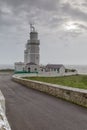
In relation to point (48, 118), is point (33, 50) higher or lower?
higher

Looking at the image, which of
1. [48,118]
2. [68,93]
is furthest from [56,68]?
[48,118]

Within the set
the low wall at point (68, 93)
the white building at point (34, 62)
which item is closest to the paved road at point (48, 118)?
the low wall at point (68, 93)

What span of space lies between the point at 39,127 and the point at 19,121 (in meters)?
1.08

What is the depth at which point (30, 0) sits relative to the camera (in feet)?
64.3

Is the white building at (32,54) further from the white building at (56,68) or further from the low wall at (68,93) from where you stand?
the low wall at (68,93)

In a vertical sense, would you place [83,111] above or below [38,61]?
below

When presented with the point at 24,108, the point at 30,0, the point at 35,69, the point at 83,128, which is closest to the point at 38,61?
the point at 35,69

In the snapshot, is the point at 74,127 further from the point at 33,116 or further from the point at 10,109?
the point at 10,109

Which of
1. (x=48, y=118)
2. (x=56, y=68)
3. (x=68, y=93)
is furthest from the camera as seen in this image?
(x=56, y=68)

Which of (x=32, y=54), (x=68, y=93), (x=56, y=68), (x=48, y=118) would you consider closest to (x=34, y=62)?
(x=32, y=54)

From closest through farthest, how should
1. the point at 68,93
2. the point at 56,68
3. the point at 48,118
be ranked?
the point at 48,118 → the point at 68,93 → the point at 56,68

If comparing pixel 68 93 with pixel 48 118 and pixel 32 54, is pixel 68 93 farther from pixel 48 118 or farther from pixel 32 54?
pixel 32 54

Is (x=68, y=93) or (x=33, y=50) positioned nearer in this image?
(x=68, y=93)

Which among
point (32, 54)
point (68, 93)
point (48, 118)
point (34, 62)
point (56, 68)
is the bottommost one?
point (48, 118)
